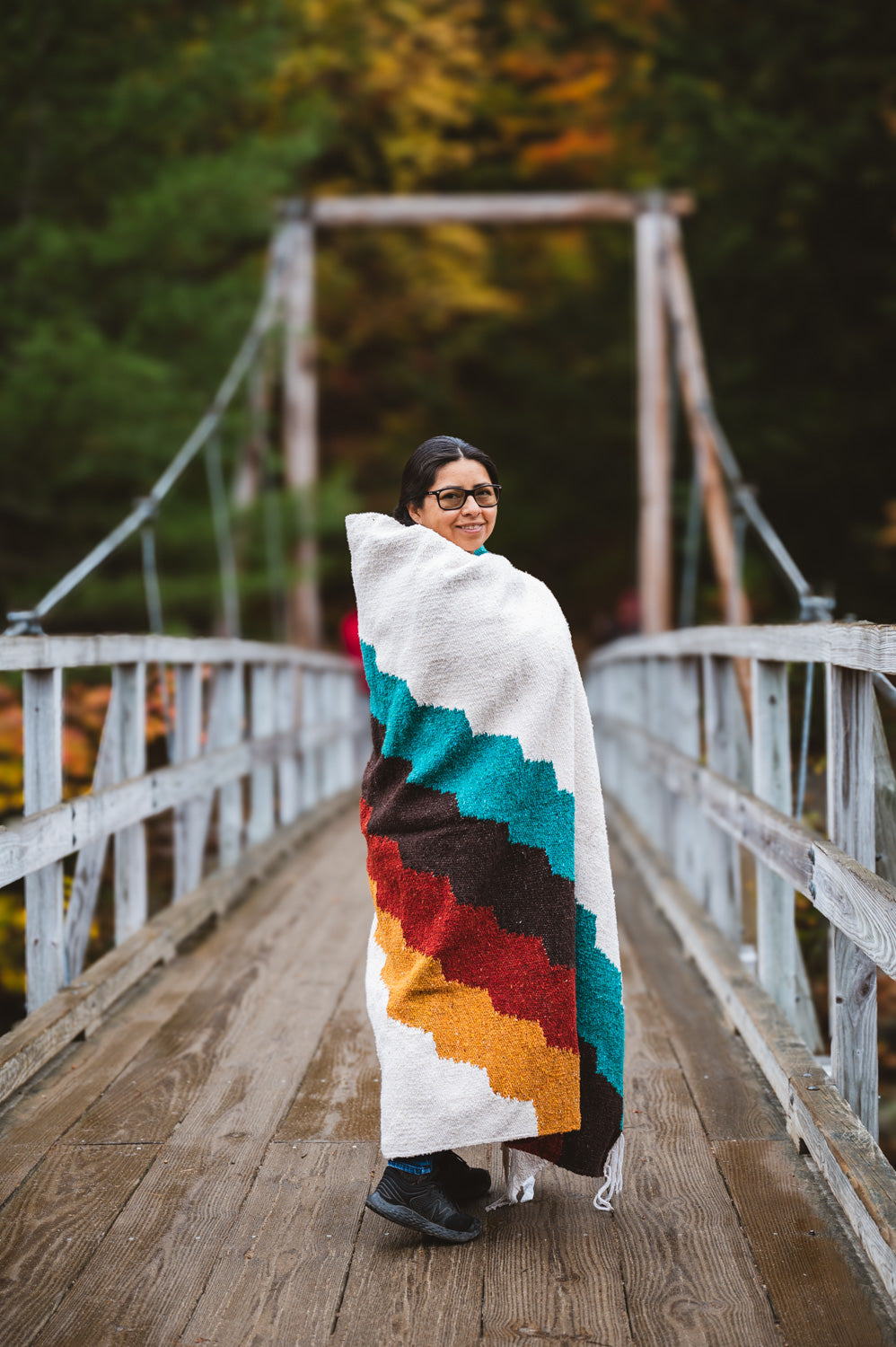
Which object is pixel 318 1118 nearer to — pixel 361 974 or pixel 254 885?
pixel 361 974

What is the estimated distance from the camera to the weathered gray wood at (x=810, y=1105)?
6.31 feet

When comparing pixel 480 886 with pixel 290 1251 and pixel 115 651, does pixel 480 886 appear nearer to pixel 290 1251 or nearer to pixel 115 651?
pixel 290 1251

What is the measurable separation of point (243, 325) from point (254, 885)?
5.67 metres

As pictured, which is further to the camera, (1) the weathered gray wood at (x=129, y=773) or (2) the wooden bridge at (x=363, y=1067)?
(1) the weathered gray wood at (x=129, y=773)

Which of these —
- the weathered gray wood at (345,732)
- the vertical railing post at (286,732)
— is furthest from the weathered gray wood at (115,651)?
the weathered gray wood at (345,732)

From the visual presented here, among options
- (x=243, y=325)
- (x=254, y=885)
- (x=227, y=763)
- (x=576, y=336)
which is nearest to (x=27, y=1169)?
(x=227, y=763)

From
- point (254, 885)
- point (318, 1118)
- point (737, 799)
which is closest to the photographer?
point (318, 1118)

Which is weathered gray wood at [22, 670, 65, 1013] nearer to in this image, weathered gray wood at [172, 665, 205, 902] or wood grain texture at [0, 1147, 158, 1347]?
wood grain texture at [0, 1147, 158, 1347]

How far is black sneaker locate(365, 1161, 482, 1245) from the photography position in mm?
2045

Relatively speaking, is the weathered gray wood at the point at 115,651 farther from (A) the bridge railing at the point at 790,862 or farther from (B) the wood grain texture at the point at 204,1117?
(A) the bridge railing at the point at 790,862

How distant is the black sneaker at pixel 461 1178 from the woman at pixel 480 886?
0.15ft

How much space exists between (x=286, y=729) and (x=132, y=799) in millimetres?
2710

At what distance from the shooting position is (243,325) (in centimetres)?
954

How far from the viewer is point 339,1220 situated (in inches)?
84.9
